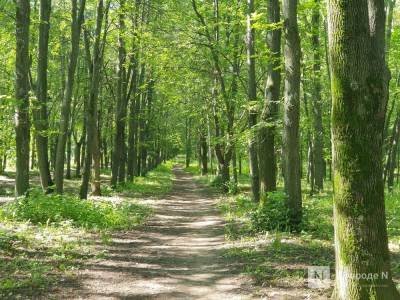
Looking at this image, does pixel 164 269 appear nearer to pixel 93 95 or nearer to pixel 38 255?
A: pixel 38 255

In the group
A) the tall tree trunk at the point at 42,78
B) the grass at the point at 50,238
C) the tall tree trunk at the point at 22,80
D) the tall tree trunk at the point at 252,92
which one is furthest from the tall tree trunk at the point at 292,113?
the tall tree trunk at the point at 42,78

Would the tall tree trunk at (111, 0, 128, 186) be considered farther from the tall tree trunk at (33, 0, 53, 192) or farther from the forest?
the tall tree trunk at (33, 0, 53, 192)

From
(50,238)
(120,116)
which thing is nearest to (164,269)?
(50,238)

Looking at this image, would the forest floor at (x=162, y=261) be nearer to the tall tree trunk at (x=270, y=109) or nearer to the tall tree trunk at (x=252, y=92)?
the tall tree trunk at (x=270, y=109)

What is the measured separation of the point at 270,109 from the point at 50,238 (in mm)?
6791

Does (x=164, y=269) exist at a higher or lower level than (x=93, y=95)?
lower

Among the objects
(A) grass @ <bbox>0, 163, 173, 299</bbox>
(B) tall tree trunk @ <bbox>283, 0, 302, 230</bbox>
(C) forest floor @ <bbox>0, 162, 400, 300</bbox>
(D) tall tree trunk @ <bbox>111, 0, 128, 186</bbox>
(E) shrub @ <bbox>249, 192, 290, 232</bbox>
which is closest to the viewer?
(C) forest floor @ <bbox>0, 162, 400, 300</bbox>

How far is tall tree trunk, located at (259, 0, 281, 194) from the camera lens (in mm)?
12172

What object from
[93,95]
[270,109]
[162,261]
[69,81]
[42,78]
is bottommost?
[162,261]

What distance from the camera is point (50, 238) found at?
957cm

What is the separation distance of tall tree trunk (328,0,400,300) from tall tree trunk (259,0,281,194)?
23.1 ft

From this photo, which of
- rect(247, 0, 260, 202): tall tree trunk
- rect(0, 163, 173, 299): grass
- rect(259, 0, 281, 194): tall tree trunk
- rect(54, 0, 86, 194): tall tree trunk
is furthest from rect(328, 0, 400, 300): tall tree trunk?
rect(54, 0, 86, 194): tall tree trunk

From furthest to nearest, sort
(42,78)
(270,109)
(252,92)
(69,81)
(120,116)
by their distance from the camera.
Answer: (120,116) < (252,92) < (42,78) < (69,81) < (270,109)

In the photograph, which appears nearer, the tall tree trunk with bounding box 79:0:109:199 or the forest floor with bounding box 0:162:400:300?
the forest floor with bounding box 0:162:400:300
